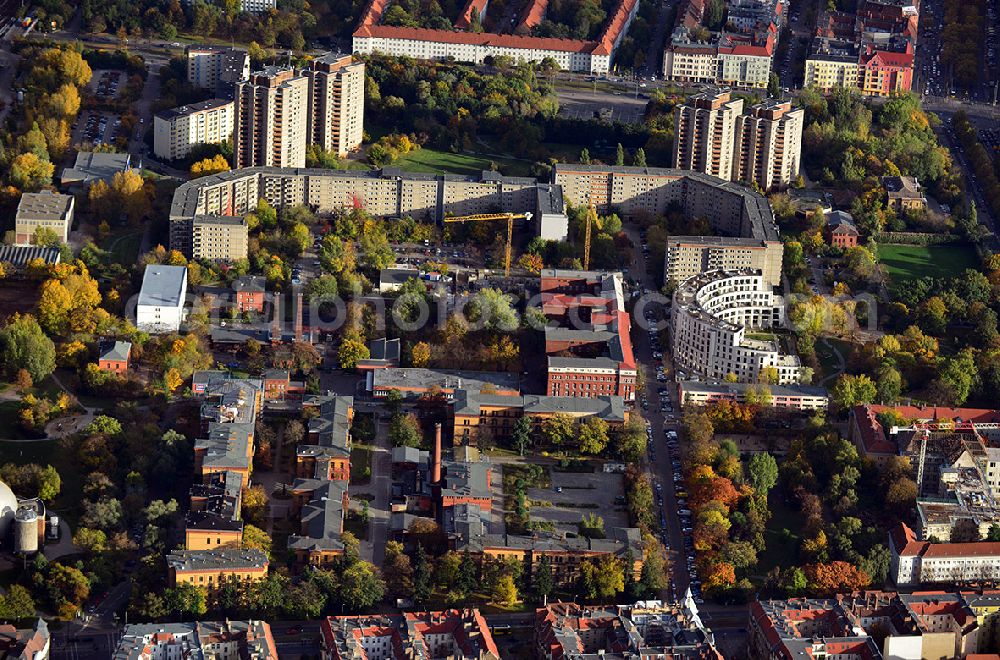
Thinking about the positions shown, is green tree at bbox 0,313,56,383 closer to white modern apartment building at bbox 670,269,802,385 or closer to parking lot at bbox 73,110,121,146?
parking lot at bbox 73,110,121,146

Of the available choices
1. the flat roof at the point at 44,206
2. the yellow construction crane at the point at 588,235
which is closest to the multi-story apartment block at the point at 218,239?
the flat roof at the point at 44,206

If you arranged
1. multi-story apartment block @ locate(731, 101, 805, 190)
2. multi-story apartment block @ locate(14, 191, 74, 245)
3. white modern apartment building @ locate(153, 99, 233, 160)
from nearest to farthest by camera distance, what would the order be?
multi-story apartment block @ locate(14, 191, 74, 245), multi-story apartment block @ locate(731, 101, 805, 190), white modern apartment building @ locate(153, 99, 233, 160)

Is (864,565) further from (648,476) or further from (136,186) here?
(136,186)

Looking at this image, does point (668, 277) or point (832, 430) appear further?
point (668, 277)

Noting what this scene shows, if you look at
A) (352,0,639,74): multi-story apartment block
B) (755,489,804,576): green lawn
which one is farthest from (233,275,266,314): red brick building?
(352,0,639,74): multi-story apartment block

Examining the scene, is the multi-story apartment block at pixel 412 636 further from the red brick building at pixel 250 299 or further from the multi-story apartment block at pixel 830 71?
the multi-story apartment block at pixel 830 71

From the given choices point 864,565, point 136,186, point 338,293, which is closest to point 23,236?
point 136,186
